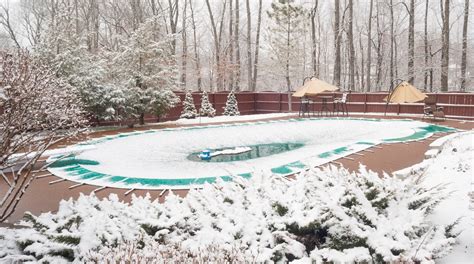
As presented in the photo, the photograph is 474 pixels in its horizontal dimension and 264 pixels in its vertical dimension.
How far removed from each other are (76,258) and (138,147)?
18.9 feet

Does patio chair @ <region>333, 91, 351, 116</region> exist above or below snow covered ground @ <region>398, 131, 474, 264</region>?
above

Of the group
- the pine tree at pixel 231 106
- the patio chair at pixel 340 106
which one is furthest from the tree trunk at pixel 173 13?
the patio chair at pixel 340 106

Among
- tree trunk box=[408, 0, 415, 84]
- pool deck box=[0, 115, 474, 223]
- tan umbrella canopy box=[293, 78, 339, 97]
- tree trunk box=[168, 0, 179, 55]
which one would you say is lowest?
pool deck box=[0, 115, 474, 223]

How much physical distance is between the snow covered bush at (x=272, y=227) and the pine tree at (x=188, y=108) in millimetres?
11277

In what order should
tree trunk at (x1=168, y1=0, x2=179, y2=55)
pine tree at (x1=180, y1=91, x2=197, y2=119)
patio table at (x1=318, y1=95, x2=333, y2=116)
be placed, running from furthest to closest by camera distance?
tree trunk at (x1=168, y1=0, x2=179, y2=55), patio table at (x1=318, y1=95, x2=333, y2=116), pine tree at (x1=180, y1=91, x2=197, y2=119)

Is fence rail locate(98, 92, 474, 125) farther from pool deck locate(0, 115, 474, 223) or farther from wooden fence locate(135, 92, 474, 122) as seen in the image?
pool deck locate(0, 115, 474, 223)

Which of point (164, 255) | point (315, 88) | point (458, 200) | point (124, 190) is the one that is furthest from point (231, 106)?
point (164, 255)

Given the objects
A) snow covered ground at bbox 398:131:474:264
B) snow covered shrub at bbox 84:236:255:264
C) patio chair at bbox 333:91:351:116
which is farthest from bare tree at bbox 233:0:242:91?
snow covered shrub at bbox 84:236:255:264

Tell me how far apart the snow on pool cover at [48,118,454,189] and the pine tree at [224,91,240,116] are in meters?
3.32

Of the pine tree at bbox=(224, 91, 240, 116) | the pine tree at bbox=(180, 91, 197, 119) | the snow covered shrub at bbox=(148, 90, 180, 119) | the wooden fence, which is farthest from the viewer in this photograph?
the pine tree at bbox=(224, 91, 240, 116)

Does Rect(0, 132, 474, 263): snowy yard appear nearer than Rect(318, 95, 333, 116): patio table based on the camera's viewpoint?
Yes

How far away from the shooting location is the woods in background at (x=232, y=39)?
1158cm

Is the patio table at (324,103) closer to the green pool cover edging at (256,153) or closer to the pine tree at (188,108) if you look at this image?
the pine tree at (188,108)

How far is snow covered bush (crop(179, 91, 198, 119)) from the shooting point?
14.4m
